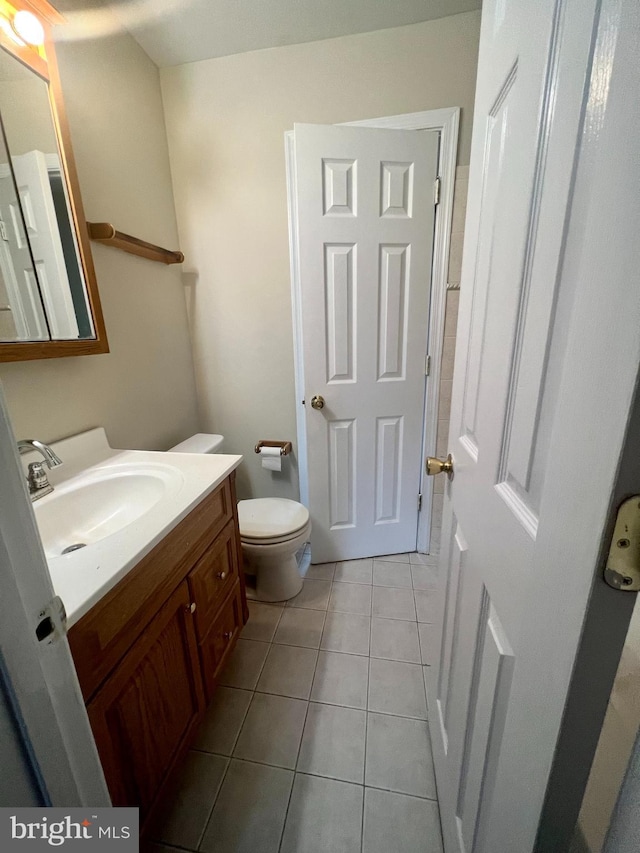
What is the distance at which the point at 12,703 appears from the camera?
0.39 metres

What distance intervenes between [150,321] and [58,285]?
0.47 m

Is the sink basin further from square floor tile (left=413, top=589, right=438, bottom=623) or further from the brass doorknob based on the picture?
square floor tile (left=413, top=589, right=438, bottom=623)

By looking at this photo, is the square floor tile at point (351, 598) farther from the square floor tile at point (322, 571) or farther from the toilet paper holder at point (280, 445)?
the toilet paper holder at point (280, 445)

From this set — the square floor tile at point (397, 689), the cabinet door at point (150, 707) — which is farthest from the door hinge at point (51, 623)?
the square floor tile at point (397, 689)

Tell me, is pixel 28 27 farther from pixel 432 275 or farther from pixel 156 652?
pixel 156 652

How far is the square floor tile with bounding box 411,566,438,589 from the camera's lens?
1712 millimetres

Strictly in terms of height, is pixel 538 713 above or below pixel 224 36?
below

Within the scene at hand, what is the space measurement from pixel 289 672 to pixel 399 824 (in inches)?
20.8

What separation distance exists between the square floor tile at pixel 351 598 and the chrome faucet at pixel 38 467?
49.7 inches

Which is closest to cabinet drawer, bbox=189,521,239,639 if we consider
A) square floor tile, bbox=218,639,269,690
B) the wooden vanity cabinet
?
the wooden vanity cabinet

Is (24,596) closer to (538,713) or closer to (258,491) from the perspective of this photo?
(538,713)

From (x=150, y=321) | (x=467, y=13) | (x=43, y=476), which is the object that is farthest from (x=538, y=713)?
(x=467, y=13)

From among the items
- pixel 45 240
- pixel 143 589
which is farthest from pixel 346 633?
pixel 45 240

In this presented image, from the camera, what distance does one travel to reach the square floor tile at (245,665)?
126 centimetres
